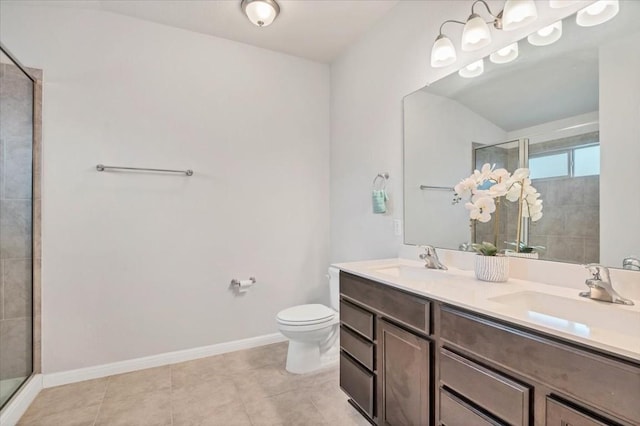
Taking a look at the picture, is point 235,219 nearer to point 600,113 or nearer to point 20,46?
point 20,46

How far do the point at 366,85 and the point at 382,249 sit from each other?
4.41ft

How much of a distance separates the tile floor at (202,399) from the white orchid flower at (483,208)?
1290 millimetres

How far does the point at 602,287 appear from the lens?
1100 millimetres

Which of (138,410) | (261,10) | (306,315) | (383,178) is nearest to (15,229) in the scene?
(138,410)

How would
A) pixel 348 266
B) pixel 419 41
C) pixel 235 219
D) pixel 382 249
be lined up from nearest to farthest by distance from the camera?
pixel 348 266, pixel 419 41, pixel 382 249, pixel 235 219

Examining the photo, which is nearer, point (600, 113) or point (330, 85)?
point (600, 113)

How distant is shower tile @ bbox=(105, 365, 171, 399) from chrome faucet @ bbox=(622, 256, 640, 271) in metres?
2.57

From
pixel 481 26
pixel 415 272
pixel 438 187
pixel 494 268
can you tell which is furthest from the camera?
pixel 438 187

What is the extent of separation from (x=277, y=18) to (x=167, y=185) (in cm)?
155

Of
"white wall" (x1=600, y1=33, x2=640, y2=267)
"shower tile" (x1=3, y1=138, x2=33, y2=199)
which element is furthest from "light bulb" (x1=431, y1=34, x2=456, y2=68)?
"shower tile" (x1=3, y1=138, x2=33, y2=199)

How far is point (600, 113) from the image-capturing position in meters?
1.21

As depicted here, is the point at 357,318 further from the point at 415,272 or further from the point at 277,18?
the point at 277,18

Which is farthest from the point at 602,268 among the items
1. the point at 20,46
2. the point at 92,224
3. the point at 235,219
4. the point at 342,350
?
the point at 20,46

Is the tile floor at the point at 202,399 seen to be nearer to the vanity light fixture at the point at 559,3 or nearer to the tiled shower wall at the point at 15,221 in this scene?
the tiled shower wall at the point at 15,221
